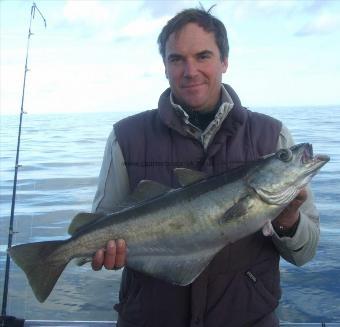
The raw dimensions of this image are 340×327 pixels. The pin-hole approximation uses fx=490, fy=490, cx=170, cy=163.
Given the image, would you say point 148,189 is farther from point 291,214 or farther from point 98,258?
point 291,214

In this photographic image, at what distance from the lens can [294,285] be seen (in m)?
7.37

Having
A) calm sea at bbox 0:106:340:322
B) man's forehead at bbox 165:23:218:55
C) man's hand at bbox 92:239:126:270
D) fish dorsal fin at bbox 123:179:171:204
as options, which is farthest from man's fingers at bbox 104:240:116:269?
calm sea at bbox 0:106:340:322

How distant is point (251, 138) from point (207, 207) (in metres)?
0.72

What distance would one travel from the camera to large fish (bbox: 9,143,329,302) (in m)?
3.40

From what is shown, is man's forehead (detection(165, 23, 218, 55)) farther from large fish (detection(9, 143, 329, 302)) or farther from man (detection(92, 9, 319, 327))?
large fish (detection(9, 143, 329, 302))

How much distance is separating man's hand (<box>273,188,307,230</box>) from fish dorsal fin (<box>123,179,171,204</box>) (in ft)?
2.74

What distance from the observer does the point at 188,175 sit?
355 centimetres

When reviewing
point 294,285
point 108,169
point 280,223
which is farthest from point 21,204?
point 280,223

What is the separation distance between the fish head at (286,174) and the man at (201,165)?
0.34 feet

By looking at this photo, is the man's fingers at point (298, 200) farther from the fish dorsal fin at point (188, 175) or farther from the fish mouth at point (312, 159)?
the fish dorsal fin at point (188, 175)

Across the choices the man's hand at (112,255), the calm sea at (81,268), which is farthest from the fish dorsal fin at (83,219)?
the calm sea at (81,268)

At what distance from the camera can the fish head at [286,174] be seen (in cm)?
339

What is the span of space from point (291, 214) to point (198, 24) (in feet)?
5.53

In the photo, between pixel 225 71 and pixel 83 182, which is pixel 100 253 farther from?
pixel 83 182
